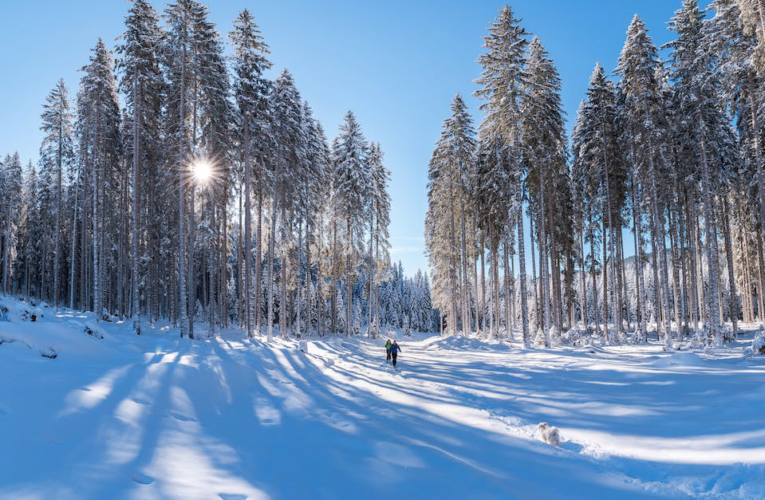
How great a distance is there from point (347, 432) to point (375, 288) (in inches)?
1153

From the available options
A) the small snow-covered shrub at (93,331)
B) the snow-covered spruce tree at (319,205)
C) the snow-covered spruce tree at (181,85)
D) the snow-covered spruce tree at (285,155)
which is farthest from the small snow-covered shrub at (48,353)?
the snow-covered spruce tree at (319,205)

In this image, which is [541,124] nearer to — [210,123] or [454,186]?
[454,186]

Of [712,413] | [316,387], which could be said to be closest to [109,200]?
[316,387]

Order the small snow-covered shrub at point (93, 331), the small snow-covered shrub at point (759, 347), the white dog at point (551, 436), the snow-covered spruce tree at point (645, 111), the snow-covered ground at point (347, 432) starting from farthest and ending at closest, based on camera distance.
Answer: the snow-covered spruce tree at point (645, 111) < the small snow-covered shrub at point (759, 347) < the small snow-covered shrub at point (93, 331) < the white dog at point (551, 436) < the snow-covered ground at point (347, 432)

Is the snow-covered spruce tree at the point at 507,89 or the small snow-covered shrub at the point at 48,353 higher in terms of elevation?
the snow-covered spruce tree at the point at 507,89

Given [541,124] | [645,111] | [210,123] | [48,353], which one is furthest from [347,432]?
[645,111]

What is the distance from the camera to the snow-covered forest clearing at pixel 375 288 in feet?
18.6

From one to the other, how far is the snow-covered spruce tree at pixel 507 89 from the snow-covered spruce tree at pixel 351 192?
494 inches

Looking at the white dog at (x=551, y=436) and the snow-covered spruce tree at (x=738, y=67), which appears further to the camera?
the snow-covered spruce tree at (x=738, y=67)

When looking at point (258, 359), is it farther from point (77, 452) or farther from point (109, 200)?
point (109, 200)

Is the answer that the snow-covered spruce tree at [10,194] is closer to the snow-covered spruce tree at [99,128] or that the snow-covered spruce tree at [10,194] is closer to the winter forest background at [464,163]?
the winter forest background at [464,163]

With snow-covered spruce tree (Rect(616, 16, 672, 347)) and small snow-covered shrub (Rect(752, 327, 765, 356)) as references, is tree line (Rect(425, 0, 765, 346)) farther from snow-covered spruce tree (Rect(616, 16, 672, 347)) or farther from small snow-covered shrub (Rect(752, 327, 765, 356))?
small snow-covered shrub (Rect(752, 327, 765, 356))

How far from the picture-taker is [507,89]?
77.5 ft

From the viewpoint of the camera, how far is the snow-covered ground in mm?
4906
